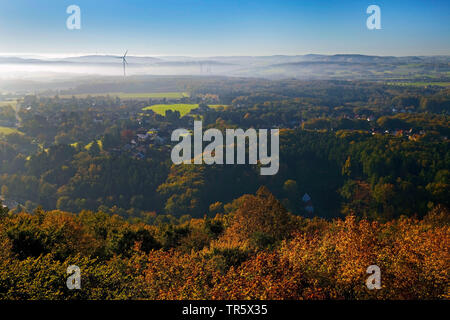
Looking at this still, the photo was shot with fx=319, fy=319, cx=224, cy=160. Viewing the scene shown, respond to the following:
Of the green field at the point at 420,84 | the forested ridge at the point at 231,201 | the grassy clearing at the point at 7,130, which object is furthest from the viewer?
the green field at the point at 420,84

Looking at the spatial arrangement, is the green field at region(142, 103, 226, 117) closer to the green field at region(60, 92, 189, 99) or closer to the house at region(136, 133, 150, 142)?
the house at region(136, 133, 150, 142)

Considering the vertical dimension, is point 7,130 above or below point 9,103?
below

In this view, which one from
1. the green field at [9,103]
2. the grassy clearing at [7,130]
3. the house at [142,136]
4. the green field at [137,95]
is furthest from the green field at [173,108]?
the green field at [9,103]

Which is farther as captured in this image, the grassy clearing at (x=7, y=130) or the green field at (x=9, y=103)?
the green field at (x=9, y=103)

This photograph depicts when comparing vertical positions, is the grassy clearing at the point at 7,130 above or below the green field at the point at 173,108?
below

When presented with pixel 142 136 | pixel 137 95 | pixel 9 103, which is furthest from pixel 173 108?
pixel 9 103

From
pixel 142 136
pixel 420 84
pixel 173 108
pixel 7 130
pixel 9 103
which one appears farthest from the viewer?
pixel 420 84

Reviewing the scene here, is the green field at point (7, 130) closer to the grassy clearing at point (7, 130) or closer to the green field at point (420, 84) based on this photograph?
the grassy clearing at point (7, 130)

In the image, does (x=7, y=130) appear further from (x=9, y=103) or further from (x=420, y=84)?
(x=420, y=84)

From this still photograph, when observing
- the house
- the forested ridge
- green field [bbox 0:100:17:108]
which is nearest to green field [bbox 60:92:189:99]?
the forested ridge

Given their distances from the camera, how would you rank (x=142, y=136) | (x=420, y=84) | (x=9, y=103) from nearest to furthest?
(x=142, y=136), (x=9, y=103), (x=420, y=84)
